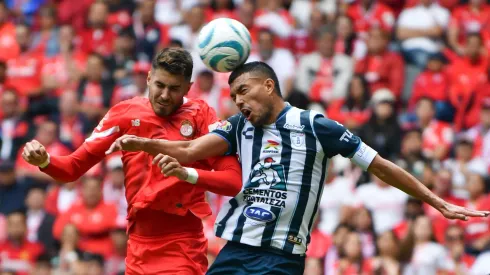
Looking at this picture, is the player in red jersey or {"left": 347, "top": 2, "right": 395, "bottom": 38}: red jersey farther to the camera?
{"left": 347, "top": 2, "right": 395, "bottom": 38}: red jersey

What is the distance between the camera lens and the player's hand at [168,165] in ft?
21.3

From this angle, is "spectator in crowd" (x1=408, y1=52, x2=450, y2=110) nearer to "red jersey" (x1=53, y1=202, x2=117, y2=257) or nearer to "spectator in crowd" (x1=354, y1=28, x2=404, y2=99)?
"spectator in crowd" (x1=354, y1=28, x2=404, y2=99)

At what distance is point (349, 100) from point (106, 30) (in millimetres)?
4520

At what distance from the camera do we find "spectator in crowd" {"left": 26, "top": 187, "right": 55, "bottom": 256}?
42.9ft

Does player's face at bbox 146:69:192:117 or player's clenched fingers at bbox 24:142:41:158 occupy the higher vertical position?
player's face at bbox 146:69:192:117

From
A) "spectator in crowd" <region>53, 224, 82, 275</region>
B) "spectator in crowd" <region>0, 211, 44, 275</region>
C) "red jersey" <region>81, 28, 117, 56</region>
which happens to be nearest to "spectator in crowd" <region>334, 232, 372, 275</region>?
"spectator in crowd" <region>53, 224, 82, 275</region>

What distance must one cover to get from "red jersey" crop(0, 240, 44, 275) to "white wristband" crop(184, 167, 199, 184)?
647 cm

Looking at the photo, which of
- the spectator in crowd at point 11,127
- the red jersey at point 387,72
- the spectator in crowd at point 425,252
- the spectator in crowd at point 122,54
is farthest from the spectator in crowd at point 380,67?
the spectator in crowd at point 11,127

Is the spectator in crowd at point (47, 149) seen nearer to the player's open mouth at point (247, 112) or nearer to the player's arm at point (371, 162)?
the player's open mouth at point (247, 112)

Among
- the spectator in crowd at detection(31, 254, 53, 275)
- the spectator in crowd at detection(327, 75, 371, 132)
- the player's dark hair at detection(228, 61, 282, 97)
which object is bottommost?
the spectator in crowd at detection(31, 254, 53, 275)

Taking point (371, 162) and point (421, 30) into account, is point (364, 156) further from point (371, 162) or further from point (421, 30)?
point (421, 30)

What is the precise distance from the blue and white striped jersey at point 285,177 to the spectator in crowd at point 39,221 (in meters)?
6.39

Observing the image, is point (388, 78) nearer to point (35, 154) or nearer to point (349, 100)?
point (349, 100)

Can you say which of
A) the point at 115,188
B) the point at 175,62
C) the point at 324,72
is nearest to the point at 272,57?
the point at 324,72
